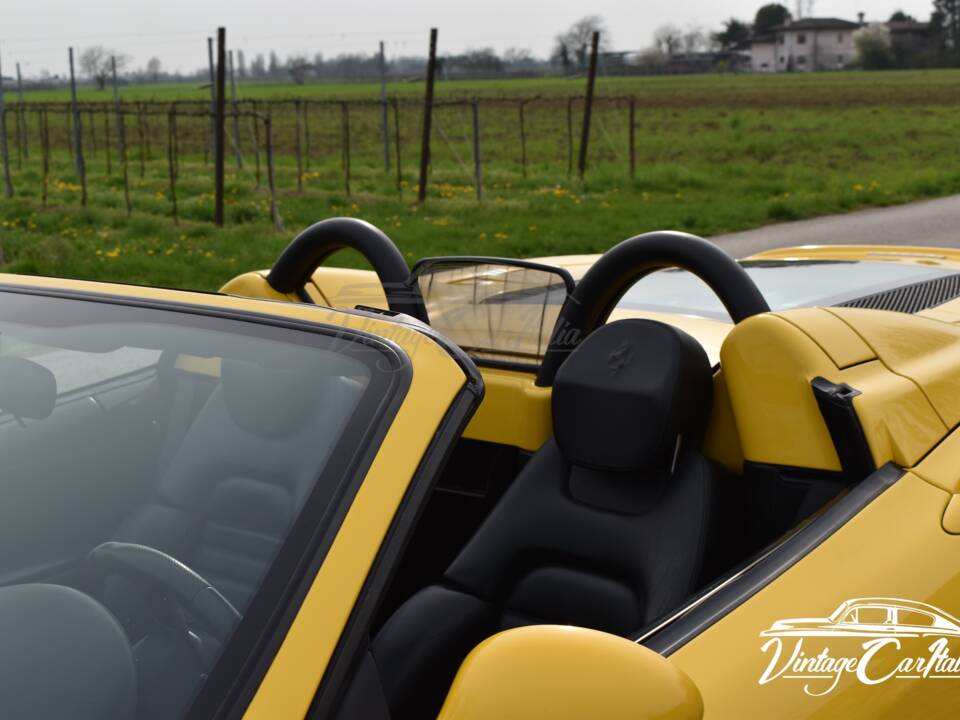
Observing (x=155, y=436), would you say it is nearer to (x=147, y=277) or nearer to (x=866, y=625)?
(x=866, y=625)

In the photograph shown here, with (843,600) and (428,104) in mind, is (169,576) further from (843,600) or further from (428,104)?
(428,104)

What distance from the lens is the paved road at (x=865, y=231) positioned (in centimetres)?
1179

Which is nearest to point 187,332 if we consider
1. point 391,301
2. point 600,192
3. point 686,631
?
point 686,631

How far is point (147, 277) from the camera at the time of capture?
31.2 ft

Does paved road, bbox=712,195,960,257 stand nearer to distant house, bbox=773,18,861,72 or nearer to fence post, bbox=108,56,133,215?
fence post, bbox=108,56,133,215

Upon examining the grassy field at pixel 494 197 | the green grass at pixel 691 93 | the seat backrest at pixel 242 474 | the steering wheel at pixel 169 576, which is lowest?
the grassy field at pixel 494 197

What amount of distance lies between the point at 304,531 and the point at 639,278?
1.36 meters

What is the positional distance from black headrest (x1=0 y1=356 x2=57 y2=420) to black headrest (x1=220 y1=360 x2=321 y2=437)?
311mm

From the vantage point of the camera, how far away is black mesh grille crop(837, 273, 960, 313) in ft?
10.3

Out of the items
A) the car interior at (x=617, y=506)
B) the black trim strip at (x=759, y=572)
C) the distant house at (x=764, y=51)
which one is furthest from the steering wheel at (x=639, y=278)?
the distant house at (x=764, y=51)

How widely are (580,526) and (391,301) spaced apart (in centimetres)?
87

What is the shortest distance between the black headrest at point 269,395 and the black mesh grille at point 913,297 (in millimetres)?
2044

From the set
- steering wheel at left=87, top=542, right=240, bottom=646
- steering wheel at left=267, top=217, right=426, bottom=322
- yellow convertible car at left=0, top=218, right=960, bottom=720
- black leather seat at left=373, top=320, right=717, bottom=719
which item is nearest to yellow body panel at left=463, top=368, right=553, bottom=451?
yellow convertible car at left=0, top=218, right=960, bottom=720

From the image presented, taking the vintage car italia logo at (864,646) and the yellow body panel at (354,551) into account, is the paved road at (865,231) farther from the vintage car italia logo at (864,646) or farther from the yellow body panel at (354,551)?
the yellow body panel at (354,551)
